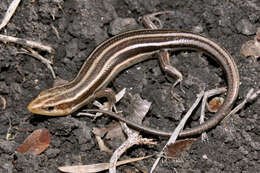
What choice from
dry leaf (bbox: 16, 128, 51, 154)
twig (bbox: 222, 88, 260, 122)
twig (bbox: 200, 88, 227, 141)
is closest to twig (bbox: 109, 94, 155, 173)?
twig (bbox: 200, 88, 227, 141)

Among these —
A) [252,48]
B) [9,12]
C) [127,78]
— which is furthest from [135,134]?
[9,12]

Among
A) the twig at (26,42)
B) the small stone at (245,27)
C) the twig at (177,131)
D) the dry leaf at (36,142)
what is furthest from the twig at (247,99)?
the twig at (26,42)

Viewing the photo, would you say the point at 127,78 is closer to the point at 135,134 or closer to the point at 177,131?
the point at 135,134

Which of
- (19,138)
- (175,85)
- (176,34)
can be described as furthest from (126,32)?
(19,138)

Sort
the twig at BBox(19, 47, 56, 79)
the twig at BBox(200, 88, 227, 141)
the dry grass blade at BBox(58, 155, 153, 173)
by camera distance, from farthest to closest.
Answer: the twig at BBox(19, 47, 56, 79) → the twig at BBox(200, 88, 227, 141) → the dry grass blade at BBox(58, 155, 153, 173)

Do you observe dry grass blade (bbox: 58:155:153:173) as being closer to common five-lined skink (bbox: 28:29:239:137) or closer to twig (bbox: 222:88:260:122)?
common five-lined skink (bbox: 28:29:239:137)

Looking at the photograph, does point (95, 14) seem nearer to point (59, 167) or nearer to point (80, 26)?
point (80, 26)

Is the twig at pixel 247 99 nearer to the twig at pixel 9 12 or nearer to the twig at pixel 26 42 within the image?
the twig at pixel 26 42
